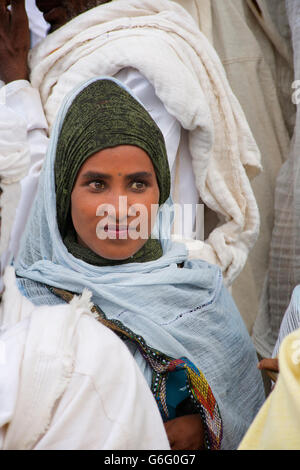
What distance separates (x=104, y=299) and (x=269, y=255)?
3.39ft

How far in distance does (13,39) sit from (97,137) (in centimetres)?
62

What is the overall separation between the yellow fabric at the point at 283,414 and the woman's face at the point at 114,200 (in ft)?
1.58

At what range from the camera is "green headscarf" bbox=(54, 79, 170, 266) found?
1.23 m

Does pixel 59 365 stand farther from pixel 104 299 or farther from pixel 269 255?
pixel 269 255

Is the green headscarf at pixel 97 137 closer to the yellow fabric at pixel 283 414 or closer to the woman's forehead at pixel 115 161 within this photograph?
the woman's forehead at pixel 115 161

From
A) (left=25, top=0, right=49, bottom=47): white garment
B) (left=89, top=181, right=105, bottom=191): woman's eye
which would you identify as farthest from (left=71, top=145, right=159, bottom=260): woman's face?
(left=25, top=0, right=49, bottom=47): white garment

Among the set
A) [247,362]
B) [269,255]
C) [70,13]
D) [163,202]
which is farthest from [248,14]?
[247,362]

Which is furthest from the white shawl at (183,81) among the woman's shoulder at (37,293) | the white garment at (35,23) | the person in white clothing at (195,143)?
the woman's shoulder at (37,293)

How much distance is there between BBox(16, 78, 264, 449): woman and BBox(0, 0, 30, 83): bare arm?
40cm

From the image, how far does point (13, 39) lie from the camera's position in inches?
65.4

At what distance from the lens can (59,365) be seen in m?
0.80

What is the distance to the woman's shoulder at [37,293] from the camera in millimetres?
1240

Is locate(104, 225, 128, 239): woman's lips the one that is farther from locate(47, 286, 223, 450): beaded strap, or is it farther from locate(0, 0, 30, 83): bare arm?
locate(0, 0, 30, 83): bare arm

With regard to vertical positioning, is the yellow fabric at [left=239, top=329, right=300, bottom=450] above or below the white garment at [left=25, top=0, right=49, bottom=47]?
below
